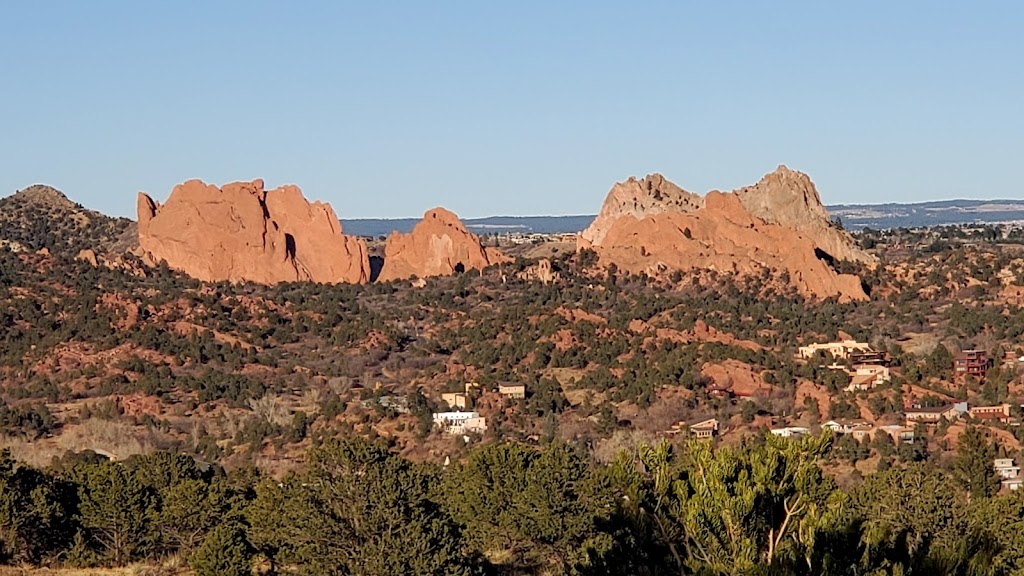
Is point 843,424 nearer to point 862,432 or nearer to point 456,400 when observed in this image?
point 862,432

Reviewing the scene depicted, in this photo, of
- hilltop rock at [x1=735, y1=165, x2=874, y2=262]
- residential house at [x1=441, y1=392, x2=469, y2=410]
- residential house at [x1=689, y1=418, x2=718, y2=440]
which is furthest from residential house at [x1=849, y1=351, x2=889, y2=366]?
hilltop rock at [x1=735, y1=165, x2=874, y2=262]

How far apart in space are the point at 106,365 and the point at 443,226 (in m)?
36.2

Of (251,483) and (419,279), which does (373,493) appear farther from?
(419,279)

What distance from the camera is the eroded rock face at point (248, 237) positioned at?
119 m

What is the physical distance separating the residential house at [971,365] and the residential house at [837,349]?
18.2 ft

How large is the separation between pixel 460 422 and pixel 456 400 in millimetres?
5976

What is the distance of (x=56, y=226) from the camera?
139m

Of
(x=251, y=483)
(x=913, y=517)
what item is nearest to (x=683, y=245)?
(x=251, y=483)

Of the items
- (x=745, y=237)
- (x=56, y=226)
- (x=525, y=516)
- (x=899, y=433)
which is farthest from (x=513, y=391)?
(x=56, y=226)

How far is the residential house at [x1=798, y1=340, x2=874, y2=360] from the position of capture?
89.7 meters

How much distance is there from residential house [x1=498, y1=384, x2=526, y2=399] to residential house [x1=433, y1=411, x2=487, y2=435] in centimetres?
419

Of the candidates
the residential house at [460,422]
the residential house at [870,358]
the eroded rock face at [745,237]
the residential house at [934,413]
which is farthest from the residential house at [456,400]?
the eroded rock face at [745,237]

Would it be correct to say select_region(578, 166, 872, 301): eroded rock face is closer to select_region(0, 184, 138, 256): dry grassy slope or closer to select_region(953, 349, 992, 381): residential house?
select_region(953, 349, 992, 381): residential house

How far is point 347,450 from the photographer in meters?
36.4
